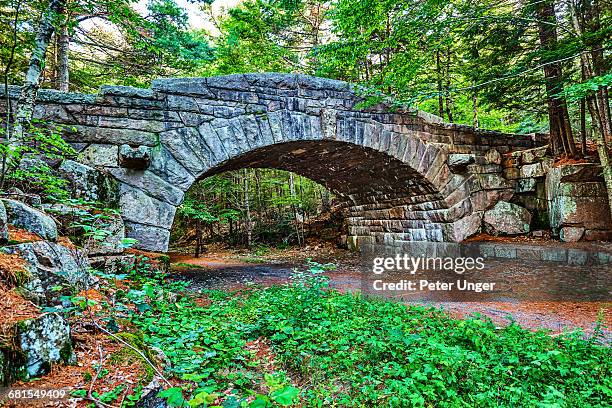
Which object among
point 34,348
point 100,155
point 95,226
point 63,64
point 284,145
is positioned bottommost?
point 34,348

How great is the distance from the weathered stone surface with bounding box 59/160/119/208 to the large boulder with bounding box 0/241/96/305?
1630 mm

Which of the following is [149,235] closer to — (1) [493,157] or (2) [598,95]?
(1) [493,157]

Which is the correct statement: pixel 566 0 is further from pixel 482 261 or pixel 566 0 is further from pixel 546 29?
pixel 482 261

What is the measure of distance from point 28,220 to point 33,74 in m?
2.10

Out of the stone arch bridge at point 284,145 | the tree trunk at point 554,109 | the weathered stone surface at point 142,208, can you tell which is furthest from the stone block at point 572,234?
the weathered stone surface at point 142,208

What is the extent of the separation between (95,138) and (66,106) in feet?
1.69

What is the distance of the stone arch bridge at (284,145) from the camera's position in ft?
14.5

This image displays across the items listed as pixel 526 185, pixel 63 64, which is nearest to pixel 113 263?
pixel 63 64

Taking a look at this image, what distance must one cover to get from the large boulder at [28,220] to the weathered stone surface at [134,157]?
2.09m

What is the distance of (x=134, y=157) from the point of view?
433 centimetres

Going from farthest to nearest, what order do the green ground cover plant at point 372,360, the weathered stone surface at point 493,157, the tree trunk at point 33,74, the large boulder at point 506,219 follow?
the weathered stone surface at point 493,157 → the large boulder at point 506,219 → the tree trunk at point 33,74 → the green ground cover plant at point 372,360

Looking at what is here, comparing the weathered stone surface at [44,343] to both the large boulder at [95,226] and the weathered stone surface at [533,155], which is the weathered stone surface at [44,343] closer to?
the large boulder at [95,226]

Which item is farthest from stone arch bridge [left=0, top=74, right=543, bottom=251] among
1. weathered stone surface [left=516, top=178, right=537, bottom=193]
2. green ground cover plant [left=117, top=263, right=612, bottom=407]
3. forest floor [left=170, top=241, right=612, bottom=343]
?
green ground cover plant [left=117, top=263, right=612, bottom=407]

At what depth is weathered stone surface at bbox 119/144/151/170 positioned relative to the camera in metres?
4.32
